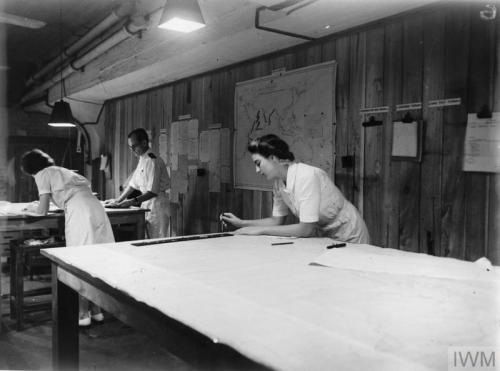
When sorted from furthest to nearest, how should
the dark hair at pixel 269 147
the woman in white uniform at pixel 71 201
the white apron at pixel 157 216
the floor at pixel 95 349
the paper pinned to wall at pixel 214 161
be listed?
the white apron at pixel 157 216 < the paper pinned to wall at pixel 214 161 < the woman in white uniform at pixel 71 201 < the floor at pixel 95 349 < the dark hair at pixel 269 147

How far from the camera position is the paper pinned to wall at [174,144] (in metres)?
5.68

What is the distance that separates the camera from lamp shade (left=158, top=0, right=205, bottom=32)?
98.0 inches

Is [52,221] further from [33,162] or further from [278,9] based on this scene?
[278,9]

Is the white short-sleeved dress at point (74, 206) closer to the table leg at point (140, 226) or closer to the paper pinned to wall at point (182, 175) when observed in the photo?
the table leg at point (140, 226)

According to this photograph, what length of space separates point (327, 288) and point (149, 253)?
3.05 ft

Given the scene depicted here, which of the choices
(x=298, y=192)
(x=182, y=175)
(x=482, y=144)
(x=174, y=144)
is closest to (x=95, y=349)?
(x=298, y=192)

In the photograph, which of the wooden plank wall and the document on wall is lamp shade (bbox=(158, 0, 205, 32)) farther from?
the document on wall

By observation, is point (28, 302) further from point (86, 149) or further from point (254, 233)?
point (86, 149)

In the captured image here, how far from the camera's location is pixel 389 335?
3.34ft

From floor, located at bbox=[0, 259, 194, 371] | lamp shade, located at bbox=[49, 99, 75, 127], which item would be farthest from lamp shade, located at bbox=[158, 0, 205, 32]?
lamp shade, located at bbox=[49, 99, 75, 127]

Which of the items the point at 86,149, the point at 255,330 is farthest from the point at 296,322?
the point at 86,149

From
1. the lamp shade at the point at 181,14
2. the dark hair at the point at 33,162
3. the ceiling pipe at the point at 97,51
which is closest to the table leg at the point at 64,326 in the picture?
the lamp shade at the point at 181,14

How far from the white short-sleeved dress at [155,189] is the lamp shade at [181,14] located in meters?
2.69

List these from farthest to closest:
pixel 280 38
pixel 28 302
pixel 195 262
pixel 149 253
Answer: pixel 28 302 → pixel 280 38 → pixel 149 253 → pixel 195 262
